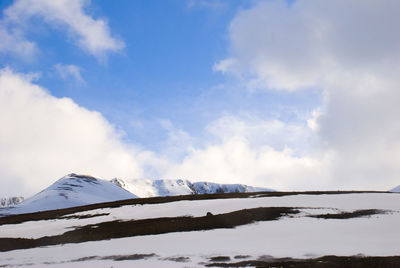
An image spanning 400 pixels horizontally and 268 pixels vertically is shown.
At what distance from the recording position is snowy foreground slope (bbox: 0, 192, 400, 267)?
2405cm

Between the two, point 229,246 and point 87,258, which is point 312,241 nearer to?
point 229,246

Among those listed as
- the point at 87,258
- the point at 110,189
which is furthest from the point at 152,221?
the point at 110,189

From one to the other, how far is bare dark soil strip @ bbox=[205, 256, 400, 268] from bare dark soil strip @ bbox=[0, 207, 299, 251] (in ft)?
47.9

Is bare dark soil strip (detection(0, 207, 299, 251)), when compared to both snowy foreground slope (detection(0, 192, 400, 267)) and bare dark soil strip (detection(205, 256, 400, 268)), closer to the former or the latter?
snowy foreground slope (detection(0, 192, 400, 267))

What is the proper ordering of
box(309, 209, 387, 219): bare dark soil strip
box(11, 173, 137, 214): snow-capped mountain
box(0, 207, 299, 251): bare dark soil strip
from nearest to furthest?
box(0, 207, 299, 251): bare dark soil strip → box(309, 209, 387, 219): bare dark soil strip → box(11, 173, 137, 214): snow-capped mountain

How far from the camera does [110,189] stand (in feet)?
497

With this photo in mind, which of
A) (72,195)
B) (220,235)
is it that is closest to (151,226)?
(220,235)

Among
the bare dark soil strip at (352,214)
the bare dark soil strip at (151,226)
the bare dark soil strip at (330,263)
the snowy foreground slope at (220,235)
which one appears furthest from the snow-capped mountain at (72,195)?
the bare dark soil strip at (330,263)

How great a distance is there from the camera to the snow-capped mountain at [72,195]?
350 feet

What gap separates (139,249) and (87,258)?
4.25 meters

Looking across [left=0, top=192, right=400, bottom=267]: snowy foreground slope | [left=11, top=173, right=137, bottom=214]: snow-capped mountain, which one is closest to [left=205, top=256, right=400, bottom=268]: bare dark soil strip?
[left=0, top=192, right=400, bottom=267]: snowy foreground slope

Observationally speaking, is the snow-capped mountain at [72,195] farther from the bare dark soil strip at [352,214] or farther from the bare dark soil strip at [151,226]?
the bare dark soil strip at [352,214]

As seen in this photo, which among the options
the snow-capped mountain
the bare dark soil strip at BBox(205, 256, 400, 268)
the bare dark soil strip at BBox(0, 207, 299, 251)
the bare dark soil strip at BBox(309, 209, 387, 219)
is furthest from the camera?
the snow-capped mountain

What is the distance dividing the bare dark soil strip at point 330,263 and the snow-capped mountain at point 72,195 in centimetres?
9518
